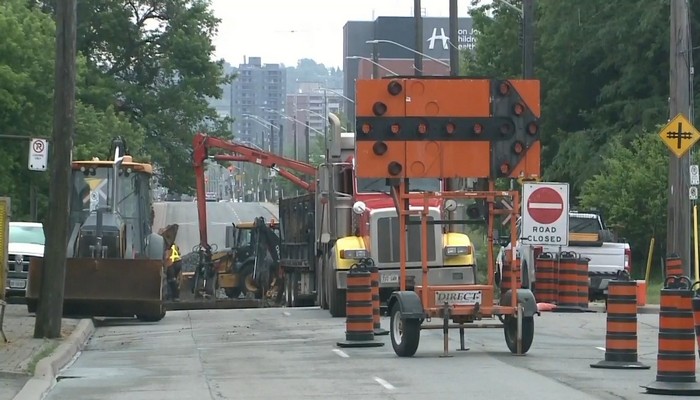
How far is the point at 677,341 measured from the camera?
46.3 feet

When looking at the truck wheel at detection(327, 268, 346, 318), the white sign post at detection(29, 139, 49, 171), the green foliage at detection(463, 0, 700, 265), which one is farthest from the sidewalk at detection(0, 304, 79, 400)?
the green foliage at detection(463, 0, 700, 265)

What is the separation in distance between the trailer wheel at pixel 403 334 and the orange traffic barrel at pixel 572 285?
10192 mm

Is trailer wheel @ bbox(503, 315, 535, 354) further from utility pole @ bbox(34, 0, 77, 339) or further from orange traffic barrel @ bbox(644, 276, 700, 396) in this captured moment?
utility pole @ bbox(34, 0, 77, 339)

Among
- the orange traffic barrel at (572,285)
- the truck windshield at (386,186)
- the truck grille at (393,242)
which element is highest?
the truck windshield at (386,186)

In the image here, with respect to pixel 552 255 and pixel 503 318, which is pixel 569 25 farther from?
pixel 503 318

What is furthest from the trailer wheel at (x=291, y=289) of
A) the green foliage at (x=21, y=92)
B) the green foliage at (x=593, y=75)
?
the green foliage at (x=593, y=75)

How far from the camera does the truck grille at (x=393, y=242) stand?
2566 centimetres

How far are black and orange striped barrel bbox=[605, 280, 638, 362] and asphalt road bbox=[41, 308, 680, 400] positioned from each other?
0.36 m

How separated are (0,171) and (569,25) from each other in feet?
68.9

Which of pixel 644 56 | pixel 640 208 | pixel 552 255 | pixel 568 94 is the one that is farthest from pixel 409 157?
pixel 568 94

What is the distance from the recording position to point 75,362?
61.6 feet

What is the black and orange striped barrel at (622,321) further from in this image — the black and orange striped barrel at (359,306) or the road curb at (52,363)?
the road curb at (52,363)

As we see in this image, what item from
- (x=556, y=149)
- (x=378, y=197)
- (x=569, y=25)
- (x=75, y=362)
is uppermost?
(x=569, y=25)

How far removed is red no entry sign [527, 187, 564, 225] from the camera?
2291 cm
